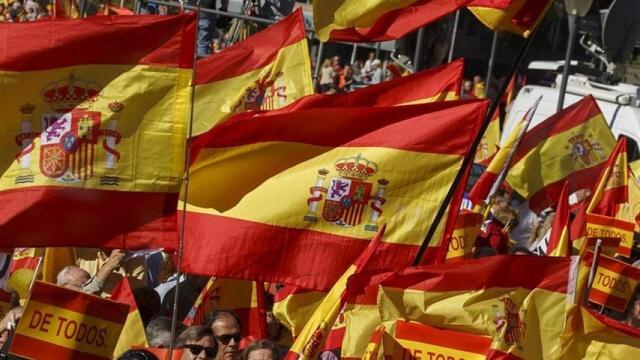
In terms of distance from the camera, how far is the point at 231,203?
8492 mm

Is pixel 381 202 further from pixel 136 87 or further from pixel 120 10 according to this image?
pixel 120 10

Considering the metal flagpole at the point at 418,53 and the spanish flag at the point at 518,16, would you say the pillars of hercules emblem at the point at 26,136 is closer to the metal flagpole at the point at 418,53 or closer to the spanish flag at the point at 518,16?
the spanish flag at the point at 518,16

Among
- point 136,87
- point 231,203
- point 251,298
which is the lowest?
point 251,298

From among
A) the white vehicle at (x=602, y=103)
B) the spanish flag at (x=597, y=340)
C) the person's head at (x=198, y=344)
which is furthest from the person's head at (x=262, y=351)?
the white vehicle at (x=602, y=103)

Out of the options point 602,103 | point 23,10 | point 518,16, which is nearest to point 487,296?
point 518,16

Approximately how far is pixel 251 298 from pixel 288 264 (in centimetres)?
91

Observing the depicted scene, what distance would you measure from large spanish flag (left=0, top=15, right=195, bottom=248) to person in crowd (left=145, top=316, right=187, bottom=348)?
1.58ft

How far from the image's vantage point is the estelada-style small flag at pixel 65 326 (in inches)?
296

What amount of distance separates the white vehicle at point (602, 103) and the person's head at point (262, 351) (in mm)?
7530

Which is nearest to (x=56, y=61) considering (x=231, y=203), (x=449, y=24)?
(x=231, y=203)

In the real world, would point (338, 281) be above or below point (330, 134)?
below

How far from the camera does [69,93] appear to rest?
8195 millimetres

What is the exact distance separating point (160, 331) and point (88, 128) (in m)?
1.10

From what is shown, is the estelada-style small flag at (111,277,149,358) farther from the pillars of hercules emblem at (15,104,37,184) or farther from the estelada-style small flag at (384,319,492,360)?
the estelada-style small flag at (384,319,492,360)
